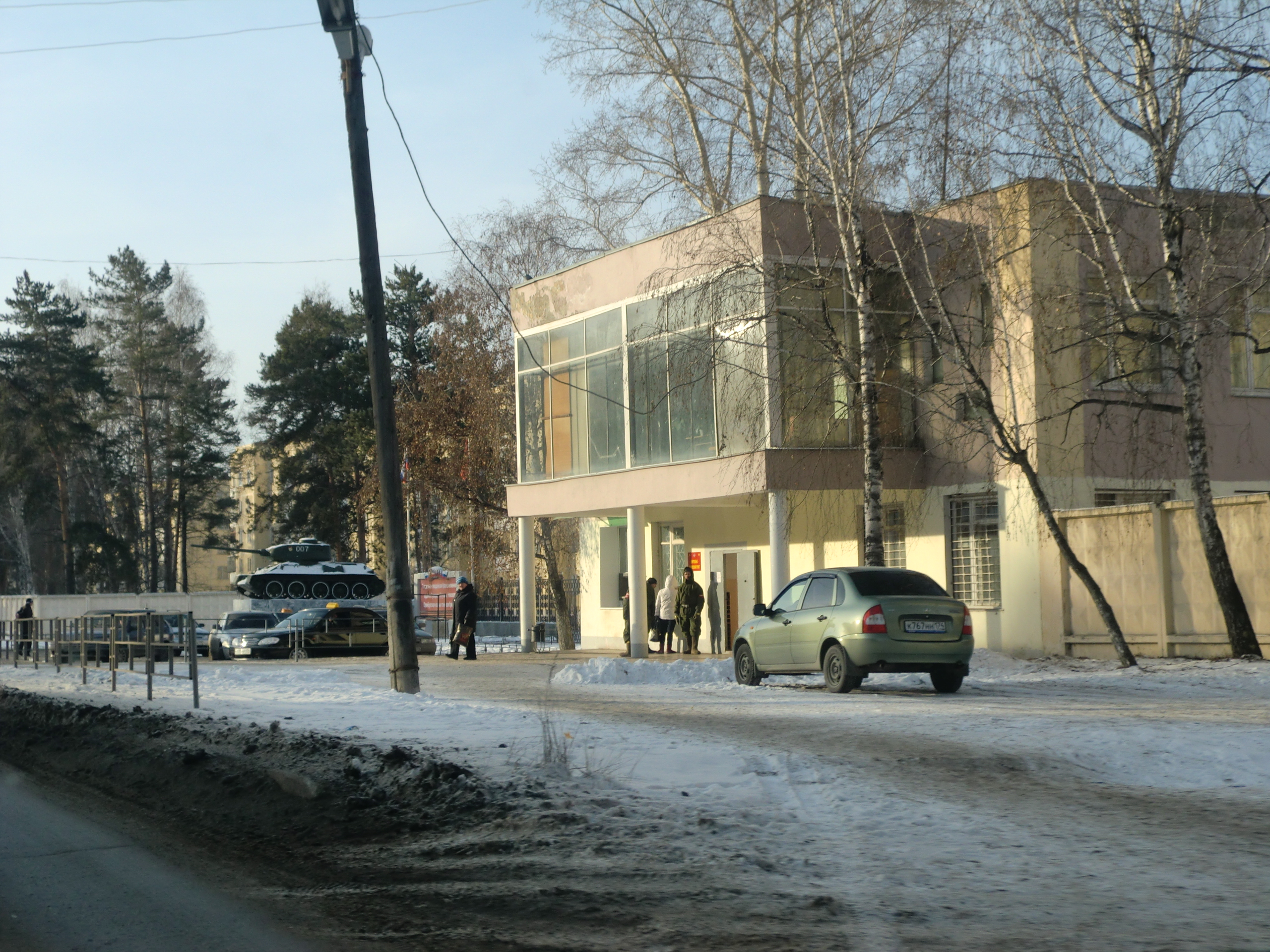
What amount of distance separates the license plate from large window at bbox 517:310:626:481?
1272cm

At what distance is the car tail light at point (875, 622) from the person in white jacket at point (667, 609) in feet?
41.0

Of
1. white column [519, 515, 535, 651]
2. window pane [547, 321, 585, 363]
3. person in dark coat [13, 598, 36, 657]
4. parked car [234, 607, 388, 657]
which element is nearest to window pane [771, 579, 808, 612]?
window pane [547, 321, 585, 363]

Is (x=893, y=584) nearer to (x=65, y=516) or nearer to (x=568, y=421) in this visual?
(x=568, y=421)

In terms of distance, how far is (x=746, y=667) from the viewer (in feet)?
66.6

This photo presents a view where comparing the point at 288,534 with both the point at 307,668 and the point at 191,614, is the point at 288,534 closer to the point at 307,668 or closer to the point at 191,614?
the point at 307,668

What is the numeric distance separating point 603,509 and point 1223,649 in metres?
13.6

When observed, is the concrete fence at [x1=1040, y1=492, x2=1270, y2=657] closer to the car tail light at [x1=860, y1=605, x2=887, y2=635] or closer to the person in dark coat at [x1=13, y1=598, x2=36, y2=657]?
the car tail light at [x1=860, y1=605, x2=887, y2=635]

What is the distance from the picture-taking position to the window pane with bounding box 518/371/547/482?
3228 centimetres

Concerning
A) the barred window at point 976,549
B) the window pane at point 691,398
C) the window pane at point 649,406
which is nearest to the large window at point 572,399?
the window pane at point 649,406

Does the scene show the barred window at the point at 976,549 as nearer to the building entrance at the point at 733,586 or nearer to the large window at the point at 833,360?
the large window at the point at 833,360

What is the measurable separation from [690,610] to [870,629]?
12.3 m

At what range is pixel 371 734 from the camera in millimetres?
12430

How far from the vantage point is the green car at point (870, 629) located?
17.4 meters

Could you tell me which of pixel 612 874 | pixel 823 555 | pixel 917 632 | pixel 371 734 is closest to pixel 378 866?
pixel 612 874
